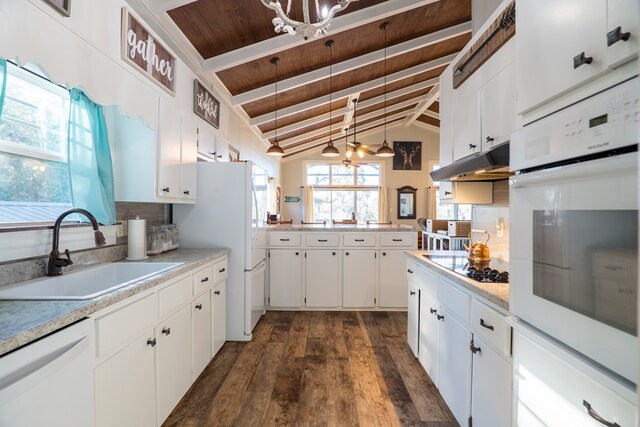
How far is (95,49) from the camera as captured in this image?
5.01 feet

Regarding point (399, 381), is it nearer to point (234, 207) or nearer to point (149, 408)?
point (149, 408)

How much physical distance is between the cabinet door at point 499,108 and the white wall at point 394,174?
25.3 ft

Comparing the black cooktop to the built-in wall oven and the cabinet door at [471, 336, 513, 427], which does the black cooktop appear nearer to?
the cabinet door at [471, 336, 513, 427]

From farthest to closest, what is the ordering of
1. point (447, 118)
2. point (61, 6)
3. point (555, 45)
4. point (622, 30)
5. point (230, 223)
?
point (230, 223)
point (447, 118)
point (61, 6)
point (555, 45)
point (622, 30)

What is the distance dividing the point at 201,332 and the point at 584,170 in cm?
237

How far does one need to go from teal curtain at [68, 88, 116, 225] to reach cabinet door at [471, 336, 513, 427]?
228 cm

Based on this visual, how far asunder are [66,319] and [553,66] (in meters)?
1.73

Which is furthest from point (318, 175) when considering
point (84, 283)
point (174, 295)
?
point (84, 283)

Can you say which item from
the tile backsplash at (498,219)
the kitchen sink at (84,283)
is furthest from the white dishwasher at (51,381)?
the tile backsplash at (498,219)

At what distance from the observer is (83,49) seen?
1.44 m

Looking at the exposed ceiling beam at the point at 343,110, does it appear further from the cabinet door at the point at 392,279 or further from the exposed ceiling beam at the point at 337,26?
the cabinet door at the point at 392,279

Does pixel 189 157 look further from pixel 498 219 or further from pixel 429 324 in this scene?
pixel 498 219

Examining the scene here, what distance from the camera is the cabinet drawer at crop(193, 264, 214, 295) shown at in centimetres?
217

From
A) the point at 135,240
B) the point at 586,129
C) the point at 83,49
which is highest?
the point at 83,49
